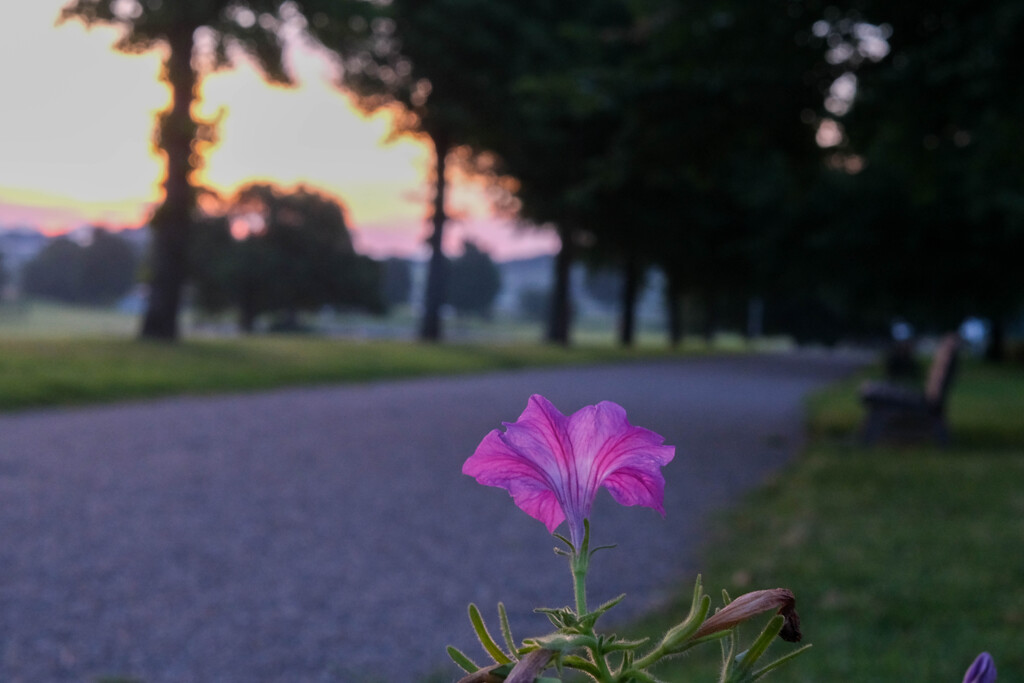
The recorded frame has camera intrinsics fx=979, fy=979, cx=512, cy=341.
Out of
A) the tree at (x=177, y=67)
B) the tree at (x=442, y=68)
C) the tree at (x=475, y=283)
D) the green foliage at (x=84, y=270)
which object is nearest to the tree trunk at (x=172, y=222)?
the tree at (x=177, y=67)

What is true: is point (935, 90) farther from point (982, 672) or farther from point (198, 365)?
point (198, 365)

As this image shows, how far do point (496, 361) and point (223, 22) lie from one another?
9.00 meters

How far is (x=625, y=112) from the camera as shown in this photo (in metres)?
9.92

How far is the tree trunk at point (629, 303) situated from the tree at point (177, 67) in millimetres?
16643

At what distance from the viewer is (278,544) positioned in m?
5.84

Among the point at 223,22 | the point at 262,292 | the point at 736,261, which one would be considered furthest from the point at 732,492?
the point at 262,292

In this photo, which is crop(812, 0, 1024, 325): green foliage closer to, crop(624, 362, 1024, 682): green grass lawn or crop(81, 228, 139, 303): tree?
crop(624, 362, 1024, 682): green grass lawn

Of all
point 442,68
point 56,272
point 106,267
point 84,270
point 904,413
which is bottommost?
point 904,413

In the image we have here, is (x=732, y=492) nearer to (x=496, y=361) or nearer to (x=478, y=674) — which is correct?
(x=478, y=674)

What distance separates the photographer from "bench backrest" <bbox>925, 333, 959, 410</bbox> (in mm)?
10469

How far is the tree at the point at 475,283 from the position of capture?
283ft

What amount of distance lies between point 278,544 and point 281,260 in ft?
150

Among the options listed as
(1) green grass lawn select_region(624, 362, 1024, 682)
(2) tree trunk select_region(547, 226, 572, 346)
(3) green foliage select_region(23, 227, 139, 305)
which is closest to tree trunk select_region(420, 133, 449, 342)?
(2) tree trunk select_region(547, 226, 572, 346)

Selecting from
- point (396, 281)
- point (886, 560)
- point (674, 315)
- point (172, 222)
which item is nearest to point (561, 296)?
point (674, 315)
